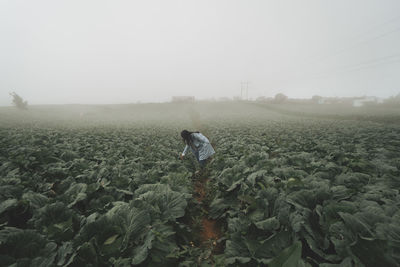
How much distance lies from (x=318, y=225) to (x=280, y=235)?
781mm

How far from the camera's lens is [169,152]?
821 cm

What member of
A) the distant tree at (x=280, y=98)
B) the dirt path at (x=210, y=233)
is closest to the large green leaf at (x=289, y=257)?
the dirt path at (x=210, y=233)

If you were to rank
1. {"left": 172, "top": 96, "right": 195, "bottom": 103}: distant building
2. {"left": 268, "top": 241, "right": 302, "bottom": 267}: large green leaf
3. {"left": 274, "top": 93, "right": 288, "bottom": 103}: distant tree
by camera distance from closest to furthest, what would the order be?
1. {"left": 268, "top": 241, "right": 302, "bottom": 267}: large green leaf
2. {"left": 274, "top": 93, "right": 288, "bottom": 103}: distant tree
3. {"left": 172, "top": 96, "right": 195, "bottom": 103}: distant building

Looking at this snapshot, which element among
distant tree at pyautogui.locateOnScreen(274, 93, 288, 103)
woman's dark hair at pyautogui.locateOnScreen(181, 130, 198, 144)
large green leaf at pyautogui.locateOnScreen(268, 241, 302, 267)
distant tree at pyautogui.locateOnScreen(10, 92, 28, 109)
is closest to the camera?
large green leaf at pyautogui.locateOnScreen(268, 241, 302, 267)

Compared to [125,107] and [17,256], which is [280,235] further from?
[125,107]

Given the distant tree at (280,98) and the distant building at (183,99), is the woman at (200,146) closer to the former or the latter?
the distant building at (183,99)

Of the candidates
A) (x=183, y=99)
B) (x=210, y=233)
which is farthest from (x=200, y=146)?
(x=183, y=99)

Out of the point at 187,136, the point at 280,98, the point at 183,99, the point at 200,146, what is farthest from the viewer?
the point at 183,99

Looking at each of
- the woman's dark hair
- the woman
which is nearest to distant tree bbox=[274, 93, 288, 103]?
the woman

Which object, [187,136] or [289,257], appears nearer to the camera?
[289,257]

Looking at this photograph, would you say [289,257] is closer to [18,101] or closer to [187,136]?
[187,136]

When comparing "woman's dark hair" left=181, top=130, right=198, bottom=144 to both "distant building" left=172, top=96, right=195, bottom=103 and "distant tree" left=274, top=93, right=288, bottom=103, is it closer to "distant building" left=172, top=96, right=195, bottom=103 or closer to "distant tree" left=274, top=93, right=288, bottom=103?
"distant building" left=172, top=96, right=195, bottom=103

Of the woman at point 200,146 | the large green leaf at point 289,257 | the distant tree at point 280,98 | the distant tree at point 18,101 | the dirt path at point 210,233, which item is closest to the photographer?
the large green leaf at point 289,257

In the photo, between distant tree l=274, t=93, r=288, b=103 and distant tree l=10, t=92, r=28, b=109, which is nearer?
distant tree l=10, t=92, r=28, b=109
